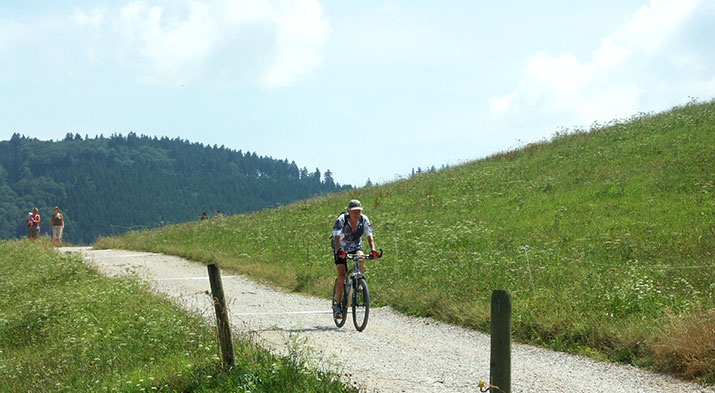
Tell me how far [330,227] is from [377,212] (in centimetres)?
279

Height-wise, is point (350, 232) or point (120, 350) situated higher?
point (350, 232)

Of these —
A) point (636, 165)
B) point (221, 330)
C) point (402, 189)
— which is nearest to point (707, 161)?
point (636, 165)

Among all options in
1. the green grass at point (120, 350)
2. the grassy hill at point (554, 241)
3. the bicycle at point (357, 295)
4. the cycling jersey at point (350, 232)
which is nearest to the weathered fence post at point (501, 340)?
the green grass at point (120, 350)

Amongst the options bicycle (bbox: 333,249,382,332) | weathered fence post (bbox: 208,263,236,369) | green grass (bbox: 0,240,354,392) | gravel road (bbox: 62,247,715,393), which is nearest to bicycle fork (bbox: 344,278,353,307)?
bicycle (bbox: 333,249,382,332)

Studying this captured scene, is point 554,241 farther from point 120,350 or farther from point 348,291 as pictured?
point 120,350

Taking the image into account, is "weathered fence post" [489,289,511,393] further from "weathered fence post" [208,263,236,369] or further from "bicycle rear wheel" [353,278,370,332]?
"bicycle rear wheel" [353,278,370,332]

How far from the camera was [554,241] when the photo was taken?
57.6 ft

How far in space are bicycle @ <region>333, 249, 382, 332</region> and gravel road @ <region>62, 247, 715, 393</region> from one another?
0.27m

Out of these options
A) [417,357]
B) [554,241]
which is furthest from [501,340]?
[554,241]

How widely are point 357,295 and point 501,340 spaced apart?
719cm

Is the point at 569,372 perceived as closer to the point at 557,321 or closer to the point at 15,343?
the point at 557,321

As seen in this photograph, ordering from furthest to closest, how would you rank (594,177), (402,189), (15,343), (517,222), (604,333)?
(402,189), (594,177), (517,222), (15,343), (604,333)

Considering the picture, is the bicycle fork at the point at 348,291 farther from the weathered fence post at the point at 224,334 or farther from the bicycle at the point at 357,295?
the weathered fence post at the point at 224,334

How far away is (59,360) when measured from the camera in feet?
31.7
